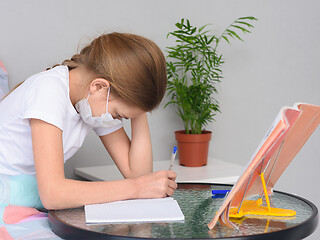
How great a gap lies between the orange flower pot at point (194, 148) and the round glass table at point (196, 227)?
1.08 m

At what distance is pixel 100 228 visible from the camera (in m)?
0.94

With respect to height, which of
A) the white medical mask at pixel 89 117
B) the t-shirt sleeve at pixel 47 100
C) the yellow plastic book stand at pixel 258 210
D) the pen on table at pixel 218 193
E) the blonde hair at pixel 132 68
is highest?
the blonde hair at pixel 132 68

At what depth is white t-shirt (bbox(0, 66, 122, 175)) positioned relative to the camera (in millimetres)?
1213

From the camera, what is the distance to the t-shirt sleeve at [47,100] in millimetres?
1175

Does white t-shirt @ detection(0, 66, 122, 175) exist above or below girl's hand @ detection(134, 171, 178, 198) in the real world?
above

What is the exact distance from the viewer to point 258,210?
42.2 inches

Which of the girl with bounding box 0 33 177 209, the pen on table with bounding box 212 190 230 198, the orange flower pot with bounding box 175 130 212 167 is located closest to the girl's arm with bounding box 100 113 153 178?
the girl with bounding box 0 33 177 209

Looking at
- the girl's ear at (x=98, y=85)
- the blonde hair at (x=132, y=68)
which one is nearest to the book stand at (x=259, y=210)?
the blonde hair at (x=132, y=68)

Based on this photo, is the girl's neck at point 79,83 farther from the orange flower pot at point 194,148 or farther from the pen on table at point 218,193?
the orange flower pot at point 194,148

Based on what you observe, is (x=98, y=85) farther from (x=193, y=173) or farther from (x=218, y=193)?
(x=193, y=173)

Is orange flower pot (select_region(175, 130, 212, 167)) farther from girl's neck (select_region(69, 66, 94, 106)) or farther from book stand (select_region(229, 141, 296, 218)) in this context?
book stand (select_region(229, 141, 296, 218))

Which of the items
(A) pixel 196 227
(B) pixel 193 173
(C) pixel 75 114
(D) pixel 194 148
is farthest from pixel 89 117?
(D) pixel 194 148

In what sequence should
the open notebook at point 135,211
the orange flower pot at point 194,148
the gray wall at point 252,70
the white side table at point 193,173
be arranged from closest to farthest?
the open notebook at point 135,211
the white side table at point 193,173
the orange flower pot at point 194,148
the gray wall at point 252,70

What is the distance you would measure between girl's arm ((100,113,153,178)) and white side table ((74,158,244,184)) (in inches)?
16.5
